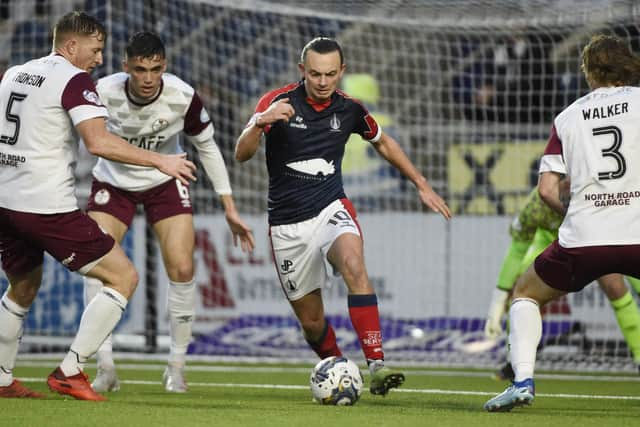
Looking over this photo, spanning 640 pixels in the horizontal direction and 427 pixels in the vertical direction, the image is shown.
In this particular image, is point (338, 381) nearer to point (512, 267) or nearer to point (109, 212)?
point (109, 212)

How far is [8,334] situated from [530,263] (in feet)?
11.9

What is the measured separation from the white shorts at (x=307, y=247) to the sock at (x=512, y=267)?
2289 millimetres

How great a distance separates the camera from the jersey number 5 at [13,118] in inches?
241

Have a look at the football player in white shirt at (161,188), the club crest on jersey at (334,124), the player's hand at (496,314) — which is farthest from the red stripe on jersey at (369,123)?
the player's hand at (496,314)

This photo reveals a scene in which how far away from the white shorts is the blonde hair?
5.05ft

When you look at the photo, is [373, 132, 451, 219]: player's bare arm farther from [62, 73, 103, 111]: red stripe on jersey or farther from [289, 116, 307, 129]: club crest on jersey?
[62, 73, 103, 111]: red stripe on jersey

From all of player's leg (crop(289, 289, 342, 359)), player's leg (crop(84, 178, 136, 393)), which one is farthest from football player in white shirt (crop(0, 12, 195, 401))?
player's leg (crop(84, 178, 136, 393))

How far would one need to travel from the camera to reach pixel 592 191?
5512 millimetres

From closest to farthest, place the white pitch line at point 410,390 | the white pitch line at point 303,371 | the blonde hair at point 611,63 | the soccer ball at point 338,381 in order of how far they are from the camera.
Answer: the blonde hair at point 611,63 < the soccer ball at point 338,381 < the white pitch line at point 410,390 < the white pitch line at point 303,371

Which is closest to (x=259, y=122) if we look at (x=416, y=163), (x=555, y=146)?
(x=555, y=146)

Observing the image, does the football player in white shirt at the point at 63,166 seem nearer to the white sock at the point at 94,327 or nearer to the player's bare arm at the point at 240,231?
the white sock at the point at 94,327

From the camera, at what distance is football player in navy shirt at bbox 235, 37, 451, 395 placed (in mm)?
6379

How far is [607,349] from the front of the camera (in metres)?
10.4

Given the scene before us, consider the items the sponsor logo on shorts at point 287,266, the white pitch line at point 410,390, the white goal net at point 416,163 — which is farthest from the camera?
the white goal net at point 416,163
